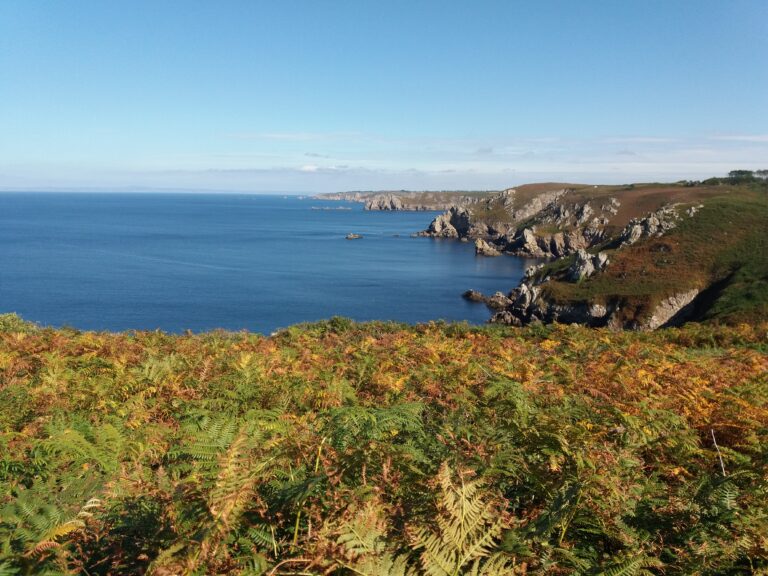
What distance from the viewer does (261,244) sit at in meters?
152

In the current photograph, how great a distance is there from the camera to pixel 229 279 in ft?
314

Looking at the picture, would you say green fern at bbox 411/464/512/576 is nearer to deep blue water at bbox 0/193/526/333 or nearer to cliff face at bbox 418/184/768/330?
deep blue water at bbox 0/193/526/333

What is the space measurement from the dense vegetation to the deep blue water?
55998mm

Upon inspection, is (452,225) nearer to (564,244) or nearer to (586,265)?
(564,244)

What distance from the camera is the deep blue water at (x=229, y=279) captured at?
6962 centimetres

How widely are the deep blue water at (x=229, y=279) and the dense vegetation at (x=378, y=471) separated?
184 feet

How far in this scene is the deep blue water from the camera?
69.6 metres

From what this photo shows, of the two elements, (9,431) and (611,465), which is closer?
(611,465)

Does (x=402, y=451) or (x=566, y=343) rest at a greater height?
(x=402, y=451)

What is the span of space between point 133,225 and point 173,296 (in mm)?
139753

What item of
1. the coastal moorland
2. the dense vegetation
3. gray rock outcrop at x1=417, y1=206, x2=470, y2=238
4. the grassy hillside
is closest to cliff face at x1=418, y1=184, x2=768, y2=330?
the grassy hillside

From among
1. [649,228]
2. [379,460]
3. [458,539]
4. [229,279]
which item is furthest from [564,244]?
[458,539]

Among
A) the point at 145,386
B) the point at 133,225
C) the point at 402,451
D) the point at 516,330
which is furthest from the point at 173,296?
the point at 133,225

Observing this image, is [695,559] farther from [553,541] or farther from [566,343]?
[566,343]
